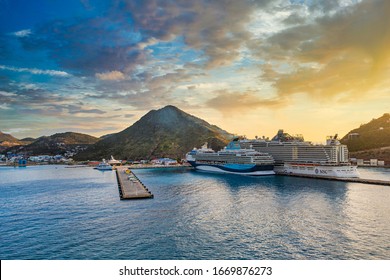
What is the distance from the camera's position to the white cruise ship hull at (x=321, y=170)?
43875 millimetres

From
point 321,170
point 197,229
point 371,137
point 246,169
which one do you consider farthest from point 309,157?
point 371,137

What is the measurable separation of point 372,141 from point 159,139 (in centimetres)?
7283

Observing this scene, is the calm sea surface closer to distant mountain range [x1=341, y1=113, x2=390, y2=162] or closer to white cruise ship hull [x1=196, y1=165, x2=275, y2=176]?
white cruise ship hull [x1=196, y1=165, x2=275, y2=176]

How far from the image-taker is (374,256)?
37.2 feet

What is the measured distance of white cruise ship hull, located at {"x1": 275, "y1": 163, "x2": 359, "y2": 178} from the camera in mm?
43875

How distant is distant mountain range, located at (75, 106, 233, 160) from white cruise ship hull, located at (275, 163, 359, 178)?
5298 centimetres

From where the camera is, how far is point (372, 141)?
8519cm

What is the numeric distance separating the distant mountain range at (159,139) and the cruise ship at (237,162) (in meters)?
37.5

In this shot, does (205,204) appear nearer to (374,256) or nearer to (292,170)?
(374,256)

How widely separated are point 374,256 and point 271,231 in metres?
4.72

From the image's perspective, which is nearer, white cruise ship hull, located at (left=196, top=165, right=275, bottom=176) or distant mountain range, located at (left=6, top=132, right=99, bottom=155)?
distant mountain range, located at (left=6, top=132, right=99, bottom=155)

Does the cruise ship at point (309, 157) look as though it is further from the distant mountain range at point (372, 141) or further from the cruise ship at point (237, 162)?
the distant mountain range at point (372, 141)

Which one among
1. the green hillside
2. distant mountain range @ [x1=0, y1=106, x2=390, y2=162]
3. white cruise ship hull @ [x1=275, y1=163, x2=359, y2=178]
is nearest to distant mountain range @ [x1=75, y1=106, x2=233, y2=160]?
distant mountain range @ [x1=0, y1=106, x2=390, y2=162]
